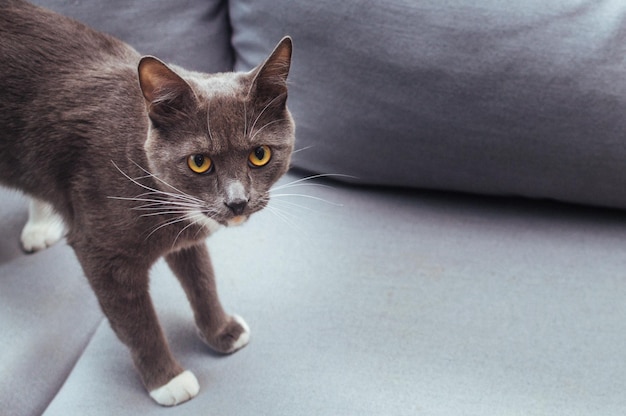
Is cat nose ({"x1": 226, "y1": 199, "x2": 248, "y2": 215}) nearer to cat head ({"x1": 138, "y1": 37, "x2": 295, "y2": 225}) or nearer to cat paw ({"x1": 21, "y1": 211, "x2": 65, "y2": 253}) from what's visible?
cat head ({"x1": 138, "y1": 37, "x2": 295, "y2": 225})

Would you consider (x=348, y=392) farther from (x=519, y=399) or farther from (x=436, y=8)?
(x=436, y=8)

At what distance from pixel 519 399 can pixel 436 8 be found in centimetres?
69

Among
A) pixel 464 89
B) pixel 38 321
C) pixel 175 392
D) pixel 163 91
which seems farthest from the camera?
pixel 464 89

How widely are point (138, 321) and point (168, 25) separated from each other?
65 centimetres

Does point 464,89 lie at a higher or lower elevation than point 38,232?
higher

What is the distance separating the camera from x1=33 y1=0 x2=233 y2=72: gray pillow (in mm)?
1363

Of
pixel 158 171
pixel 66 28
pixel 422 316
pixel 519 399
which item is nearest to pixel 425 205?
pixel 422 316

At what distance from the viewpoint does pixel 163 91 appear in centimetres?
90

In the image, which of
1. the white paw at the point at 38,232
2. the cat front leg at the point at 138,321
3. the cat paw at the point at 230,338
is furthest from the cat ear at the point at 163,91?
the white paw at the point at 38,232

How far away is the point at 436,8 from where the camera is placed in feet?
4.12

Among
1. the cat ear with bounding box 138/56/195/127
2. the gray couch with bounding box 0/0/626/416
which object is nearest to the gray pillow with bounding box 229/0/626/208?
the gray couch with bounding box 0/0/626/416

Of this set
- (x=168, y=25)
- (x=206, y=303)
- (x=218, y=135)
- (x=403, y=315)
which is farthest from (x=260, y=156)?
(x=168, y=25)

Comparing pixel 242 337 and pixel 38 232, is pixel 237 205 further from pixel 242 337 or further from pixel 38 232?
pixel 38 232

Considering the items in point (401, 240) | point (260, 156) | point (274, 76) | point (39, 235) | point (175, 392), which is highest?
point (274, 76)
